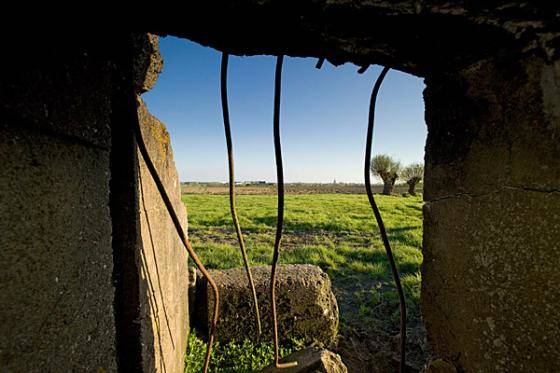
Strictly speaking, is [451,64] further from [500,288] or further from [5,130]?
[5,130]

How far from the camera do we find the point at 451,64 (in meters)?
0.99

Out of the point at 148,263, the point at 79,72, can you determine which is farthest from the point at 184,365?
the point at 79,72

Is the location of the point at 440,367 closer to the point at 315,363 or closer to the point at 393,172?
the point at 315,363

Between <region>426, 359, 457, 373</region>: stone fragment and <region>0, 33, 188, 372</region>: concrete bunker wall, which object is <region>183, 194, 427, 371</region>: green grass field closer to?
<region>426, 359, 457, 373</region>: stone fragment

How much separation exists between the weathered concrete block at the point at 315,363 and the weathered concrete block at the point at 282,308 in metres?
0.63

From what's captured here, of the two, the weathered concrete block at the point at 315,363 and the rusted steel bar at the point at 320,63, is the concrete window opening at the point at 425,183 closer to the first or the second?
the rusted steel bar at the point at 320,63

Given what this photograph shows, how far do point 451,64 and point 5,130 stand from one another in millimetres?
1294

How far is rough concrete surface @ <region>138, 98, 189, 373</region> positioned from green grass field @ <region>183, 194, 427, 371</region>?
203 cm

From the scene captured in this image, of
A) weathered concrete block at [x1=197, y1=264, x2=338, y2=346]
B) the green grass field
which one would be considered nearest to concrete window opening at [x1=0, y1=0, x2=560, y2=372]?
weathered concrete block at [x1=197, y1=264, x2=338, y2=346]

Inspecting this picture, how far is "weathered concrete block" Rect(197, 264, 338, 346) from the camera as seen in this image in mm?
2975

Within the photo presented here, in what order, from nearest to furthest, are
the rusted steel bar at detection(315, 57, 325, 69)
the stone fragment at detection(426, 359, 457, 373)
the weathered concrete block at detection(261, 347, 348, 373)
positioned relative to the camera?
the rusted steel bar at detection(315, 57, 325, 69)
the stone fragment at detection(426, 359, 457, 373)
the weathered concrete block at detection(261, 347, 348, 373)

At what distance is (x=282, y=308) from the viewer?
301 cm

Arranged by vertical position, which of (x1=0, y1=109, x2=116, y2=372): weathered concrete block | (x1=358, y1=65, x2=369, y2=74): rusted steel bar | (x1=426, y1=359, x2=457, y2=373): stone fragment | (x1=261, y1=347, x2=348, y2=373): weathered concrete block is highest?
(x1=358, y1=65, x2=369, y2=74): rusted steel bar

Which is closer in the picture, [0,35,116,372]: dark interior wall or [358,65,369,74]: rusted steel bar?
[0,35,116,372]: dark interior wall
